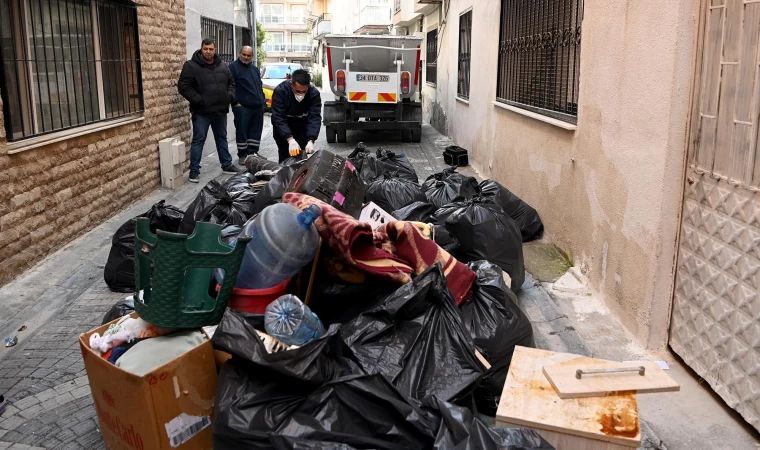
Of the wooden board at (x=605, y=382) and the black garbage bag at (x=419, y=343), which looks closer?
the wooden board at (x=605, y=382)

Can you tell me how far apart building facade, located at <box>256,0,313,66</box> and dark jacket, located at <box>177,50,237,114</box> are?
58132 millimetres

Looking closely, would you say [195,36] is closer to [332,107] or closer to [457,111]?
[332,107]

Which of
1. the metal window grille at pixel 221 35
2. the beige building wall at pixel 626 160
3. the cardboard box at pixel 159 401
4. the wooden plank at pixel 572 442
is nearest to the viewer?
the wooden plank at pixel 572 442

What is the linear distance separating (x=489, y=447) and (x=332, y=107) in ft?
37.8

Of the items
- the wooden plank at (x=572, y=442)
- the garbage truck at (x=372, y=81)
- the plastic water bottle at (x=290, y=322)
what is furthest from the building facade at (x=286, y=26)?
the wooden plank at (x=572, y=442)

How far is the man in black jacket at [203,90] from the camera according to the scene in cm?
900

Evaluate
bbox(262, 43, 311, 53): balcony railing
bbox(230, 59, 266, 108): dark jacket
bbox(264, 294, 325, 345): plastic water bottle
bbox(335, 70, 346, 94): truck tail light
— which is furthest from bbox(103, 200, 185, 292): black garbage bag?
bbox(262, 43, 311, 53): balcony railing

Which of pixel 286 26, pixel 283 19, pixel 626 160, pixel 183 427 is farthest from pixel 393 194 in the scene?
pixel 283 19

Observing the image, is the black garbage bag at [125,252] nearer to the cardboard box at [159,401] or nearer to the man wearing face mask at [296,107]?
the cardboard box at [159,401]

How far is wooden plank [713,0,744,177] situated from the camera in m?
3.11

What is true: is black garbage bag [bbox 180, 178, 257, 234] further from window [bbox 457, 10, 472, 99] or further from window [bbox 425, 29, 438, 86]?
window [bbox 425, 29, 438, 86]

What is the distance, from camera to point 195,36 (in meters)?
10.6

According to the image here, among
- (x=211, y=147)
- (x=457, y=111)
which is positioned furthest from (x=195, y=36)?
(x=457, y=111)

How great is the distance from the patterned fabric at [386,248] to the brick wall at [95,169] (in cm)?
244
